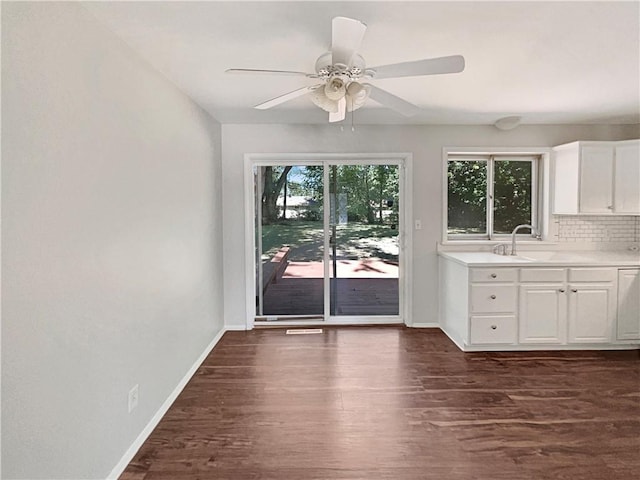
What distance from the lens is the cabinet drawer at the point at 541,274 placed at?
3.36m

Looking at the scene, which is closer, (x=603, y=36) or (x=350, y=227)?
(x=603, y=36)

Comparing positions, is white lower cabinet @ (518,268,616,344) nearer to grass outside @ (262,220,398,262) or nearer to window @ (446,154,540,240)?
A: window @ (446,154,540,240)

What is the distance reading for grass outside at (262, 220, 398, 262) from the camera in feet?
13.8

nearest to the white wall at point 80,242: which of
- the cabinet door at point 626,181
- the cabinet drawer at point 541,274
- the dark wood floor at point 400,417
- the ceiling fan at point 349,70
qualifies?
the dark wood floor at point 400,417

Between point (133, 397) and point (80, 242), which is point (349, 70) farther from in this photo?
point (133, 397)

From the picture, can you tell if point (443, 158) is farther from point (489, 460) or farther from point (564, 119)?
point (489, 460)

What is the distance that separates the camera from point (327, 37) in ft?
6.35

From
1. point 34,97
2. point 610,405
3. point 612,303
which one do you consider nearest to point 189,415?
point 34,97

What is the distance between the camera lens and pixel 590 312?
134 inches

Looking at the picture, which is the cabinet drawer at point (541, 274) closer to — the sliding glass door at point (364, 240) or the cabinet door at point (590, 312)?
the cabinet door at point (590, 312)

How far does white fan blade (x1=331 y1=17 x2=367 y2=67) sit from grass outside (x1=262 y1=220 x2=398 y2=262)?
8.34 ft

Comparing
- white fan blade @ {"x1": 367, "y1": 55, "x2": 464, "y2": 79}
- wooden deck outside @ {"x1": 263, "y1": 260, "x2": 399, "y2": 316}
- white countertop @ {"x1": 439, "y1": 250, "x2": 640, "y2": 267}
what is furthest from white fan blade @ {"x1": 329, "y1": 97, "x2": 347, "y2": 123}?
wooden deck outside @ {"x1": 263, "y1": 260, "x2": 399, "y2": 316}

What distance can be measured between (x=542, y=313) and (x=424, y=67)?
2.72 meters

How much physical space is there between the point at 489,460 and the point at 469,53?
227 centimetres
